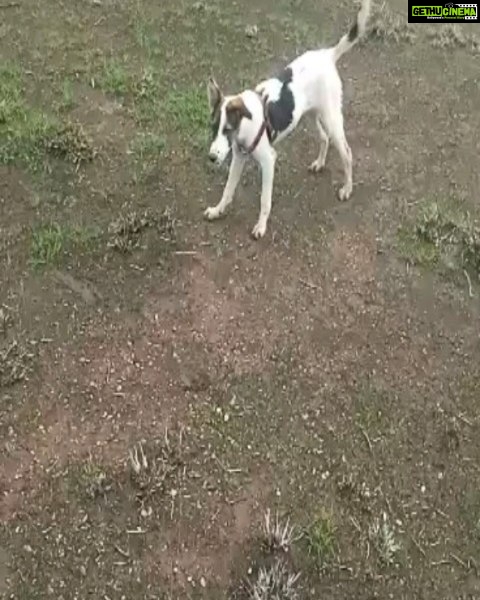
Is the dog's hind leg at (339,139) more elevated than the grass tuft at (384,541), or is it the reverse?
the dog's hind leg at (339,139)

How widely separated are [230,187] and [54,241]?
1.08m

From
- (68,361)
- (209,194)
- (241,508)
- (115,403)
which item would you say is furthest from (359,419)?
(209,194)

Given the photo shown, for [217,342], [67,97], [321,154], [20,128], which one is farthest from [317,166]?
[20,128]

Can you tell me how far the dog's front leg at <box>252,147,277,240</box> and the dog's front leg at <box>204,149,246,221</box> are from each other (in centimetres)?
16

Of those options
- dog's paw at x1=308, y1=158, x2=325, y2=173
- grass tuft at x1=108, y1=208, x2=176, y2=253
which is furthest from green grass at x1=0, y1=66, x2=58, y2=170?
dog's paw at x1=308, y1=158, x2=325, y2=173

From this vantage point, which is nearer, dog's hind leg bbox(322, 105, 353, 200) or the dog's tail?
the dog's tail

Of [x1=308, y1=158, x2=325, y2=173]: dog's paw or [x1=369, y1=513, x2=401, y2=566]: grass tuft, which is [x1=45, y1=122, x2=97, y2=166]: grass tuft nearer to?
[x1=308, y1=158, x2=325, y2=173]: dog's paw

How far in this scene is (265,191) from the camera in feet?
17.6

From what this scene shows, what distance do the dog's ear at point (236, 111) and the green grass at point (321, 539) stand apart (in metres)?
2.07

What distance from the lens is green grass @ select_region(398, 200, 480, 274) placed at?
217 inches

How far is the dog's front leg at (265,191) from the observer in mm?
5277

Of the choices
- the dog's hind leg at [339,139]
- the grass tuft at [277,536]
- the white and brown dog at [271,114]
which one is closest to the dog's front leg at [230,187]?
the white and brown dog at [271,114]

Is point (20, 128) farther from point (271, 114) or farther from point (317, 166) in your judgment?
point (317, 166)

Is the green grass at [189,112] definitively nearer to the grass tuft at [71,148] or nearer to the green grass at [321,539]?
the grass tuft at [71,148]
